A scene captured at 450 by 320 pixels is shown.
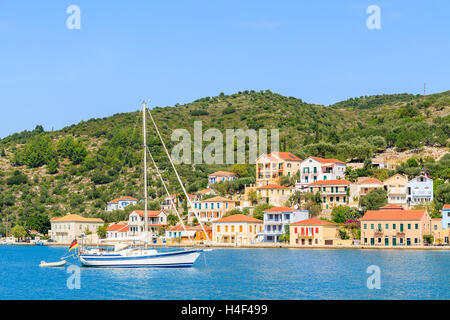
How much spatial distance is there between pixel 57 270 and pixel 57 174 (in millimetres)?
83666

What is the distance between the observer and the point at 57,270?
157ft

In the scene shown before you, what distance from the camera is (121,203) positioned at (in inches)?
3984

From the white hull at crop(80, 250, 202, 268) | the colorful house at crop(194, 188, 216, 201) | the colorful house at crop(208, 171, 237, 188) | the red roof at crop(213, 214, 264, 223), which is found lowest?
the white hull at crop(80, 250, 202, 268)

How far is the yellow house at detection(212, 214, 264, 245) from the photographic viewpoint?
75812 millimetres

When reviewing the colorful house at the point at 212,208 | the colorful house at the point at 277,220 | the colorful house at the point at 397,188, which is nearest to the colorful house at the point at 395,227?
the colorful house at the point at 397,188

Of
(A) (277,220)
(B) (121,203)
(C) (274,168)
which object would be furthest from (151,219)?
(A) (277,220)

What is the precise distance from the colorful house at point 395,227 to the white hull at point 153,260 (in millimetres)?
26599

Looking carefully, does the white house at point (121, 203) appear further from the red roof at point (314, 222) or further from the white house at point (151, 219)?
the red roof at point (314, 222)

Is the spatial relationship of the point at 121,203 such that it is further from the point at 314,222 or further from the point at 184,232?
the point at 314,222

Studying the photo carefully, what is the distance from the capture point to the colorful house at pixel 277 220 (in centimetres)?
7462

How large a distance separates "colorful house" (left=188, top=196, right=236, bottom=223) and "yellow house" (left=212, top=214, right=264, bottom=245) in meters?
7.13

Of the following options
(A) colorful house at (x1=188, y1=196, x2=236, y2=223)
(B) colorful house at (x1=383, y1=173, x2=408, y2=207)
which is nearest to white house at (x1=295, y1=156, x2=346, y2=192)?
(B) colorful house at (x1=383, y1=173, x2=408, y2=207)

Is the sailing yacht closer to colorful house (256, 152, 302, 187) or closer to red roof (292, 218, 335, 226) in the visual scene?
red roof (292, 218, 335, 226)
